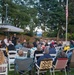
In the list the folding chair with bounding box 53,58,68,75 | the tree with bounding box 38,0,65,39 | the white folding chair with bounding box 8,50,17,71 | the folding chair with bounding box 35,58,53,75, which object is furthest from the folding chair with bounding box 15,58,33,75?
the tree with bounding box 38,0,65,39

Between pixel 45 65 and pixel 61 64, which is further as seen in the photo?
pixel 61 64

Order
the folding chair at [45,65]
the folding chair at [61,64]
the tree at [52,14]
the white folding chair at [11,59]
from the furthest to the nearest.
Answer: the tree at [52,14]
the white folding chair at [11,59]
the folding chair at [61,64]
the folding chair at [45,65]

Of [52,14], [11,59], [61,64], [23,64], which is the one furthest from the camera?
[52,14]

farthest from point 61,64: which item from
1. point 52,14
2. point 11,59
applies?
point 52,14

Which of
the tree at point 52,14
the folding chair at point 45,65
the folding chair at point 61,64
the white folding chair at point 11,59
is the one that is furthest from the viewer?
the tree at point 52,14

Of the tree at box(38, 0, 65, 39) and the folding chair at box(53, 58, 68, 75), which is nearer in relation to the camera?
the folding chair at box(53, 58, 68, 75)

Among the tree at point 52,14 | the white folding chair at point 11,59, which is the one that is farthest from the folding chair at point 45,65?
the tree at point 52,14

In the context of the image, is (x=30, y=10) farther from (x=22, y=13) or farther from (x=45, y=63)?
(x=45, y=63)

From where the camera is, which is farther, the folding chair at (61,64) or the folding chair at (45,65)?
the folding chair at (61,64)

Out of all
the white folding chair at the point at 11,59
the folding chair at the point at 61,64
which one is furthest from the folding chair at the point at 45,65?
the white folding chair at the point at 11,59

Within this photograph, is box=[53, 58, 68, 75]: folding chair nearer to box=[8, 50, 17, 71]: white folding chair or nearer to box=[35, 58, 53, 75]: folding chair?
box=[35, 58, 53, 75]: folding chair

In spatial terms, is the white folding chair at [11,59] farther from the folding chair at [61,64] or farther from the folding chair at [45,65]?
the folding chair at [61,64]

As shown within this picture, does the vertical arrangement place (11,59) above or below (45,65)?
below

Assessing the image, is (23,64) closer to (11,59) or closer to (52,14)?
(11,59)
